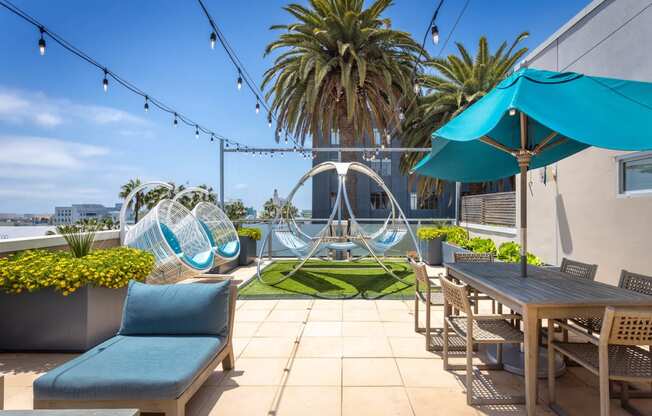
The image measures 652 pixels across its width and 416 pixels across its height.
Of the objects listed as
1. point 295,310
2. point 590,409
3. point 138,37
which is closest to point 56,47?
point 138,37

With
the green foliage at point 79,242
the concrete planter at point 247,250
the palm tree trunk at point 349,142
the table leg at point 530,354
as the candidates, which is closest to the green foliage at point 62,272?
the green foliage at point 79,242

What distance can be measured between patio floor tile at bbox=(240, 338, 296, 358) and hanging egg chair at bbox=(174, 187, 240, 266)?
149 inches

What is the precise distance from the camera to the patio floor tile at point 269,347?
3.56m

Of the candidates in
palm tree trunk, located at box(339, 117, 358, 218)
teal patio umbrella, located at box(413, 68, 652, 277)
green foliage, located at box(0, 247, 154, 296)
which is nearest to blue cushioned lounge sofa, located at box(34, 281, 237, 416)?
green foliage, located at box(0, 247, 154, 296)

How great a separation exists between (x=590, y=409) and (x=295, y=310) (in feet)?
11.4

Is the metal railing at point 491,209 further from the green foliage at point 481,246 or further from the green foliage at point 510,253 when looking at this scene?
the green foliage at point 510,253

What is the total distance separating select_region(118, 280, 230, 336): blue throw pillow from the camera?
2.83 meters

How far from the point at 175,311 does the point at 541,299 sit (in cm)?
271

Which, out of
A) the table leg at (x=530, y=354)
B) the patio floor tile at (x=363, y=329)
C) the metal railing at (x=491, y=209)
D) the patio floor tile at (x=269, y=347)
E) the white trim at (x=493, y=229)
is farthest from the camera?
the metal railing at (x=491, y=209)

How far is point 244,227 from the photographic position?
9914 millimetres

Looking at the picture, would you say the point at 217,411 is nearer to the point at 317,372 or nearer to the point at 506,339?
the point at 317,372

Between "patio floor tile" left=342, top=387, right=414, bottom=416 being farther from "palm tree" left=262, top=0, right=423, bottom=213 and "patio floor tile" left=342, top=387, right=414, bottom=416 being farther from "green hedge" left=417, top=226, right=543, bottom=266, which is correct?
"palm tree" left=262, top=0, right=423, bottom=213

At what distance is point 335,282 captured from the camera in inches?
275

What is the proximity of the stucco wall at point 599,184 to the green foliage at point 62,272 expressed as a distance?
19.4 ft
